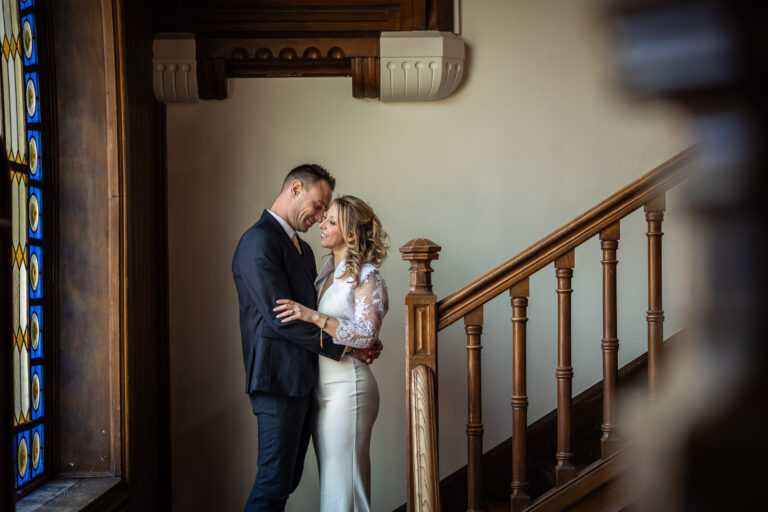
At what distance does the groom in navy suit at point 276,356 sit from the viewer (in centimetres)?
295

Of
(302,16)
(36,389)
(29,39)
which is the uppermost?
(302,16)

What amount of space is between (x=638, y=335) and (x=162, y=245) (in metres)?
2.57

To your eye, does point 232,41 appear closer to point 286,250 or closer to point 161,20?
point 161,20

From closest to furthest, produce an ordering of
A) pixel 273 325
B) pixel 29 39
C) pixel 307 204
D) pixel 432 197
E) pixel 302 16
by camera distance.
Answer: pixel 29 39 → pixel 273 325 → pixel 307 204 → pixel 302 16 → pixel 432 197

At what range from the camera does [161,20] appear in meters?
3.77

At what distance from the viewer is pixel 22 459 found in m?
2.68

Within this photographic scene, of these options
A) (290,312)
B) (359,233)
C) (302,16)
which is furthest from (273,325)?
(302,16)

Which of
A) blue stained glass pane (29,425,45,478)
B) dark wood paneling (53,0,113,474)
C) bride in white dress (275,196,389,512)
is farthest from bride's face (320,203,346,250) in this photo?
blue stained glass pane (29,425,45,478)

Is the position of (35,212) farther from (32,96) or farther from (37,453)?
(37,453)

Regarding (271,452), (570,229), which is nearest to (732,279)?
(570,229)

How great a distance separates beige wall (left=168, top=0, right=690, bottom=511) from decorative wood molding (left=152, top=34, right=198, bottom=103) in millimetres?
187

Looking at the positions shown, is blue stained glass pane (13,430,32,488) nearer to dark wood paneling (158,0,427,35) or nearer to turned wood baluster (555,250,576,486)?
turned wood baluster (555,250,576,486)

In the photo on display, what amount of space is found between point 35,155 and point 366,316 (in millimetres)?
1423

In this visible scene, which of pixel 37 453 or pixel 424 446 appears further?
pixel 37 453
